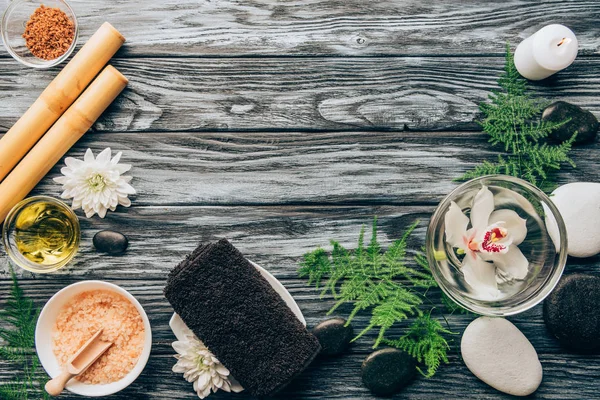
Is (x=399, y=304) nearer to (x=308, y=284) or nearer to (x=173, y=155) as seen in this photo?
(x=308, y=284)

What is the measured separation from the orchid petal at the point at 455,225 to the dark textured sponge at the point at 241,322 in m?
0.35

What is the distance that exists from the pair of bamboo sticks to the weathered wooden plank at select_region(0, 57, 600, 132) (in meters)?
0.05

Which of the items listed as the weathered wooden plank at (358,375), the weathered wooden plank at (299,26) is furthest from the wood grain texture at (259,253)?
the weathered wooden plank at (299,26)

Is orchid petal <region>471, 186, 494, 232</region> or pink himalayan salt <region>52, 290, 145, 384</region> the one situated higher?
orchid petal <region>471, 186, 494, 232</region>

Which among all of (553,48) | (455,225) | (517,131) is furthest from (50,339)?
(553,48)

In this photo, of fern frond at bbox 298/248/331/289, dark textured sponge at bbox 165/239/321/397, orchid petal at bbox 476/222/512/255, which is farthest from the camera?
fern frond at bbox 298/248/331/289

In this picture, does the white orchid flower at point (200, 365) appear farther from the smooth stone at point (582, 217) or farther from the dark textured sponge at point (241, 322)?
the smooth stone at point (582, 217)

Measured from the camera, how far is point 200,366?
106 cm

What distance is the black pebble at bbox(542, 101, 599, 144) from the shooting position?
3.73 ft

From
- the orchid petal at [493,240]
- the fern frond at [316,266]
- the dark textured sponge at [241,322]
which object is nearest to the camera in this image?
the orchid petal at [493,240]

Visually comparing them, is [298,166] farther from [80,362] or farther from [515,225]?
[80,362]

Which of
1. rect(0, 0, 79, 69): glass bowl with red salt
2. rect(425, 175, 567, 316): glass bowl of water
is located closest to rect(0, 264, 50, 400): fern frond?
rect(0, 0, 79, 69): glass bowl with red salt

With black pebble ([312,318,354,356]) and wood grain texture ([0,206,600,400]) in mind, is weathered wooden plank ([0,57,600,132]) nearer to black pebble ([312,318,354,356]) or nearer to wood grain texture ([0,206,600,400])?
wood grain texture ([0,206,600,400])

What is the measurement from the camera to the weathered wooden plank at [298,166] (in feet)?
3.78
